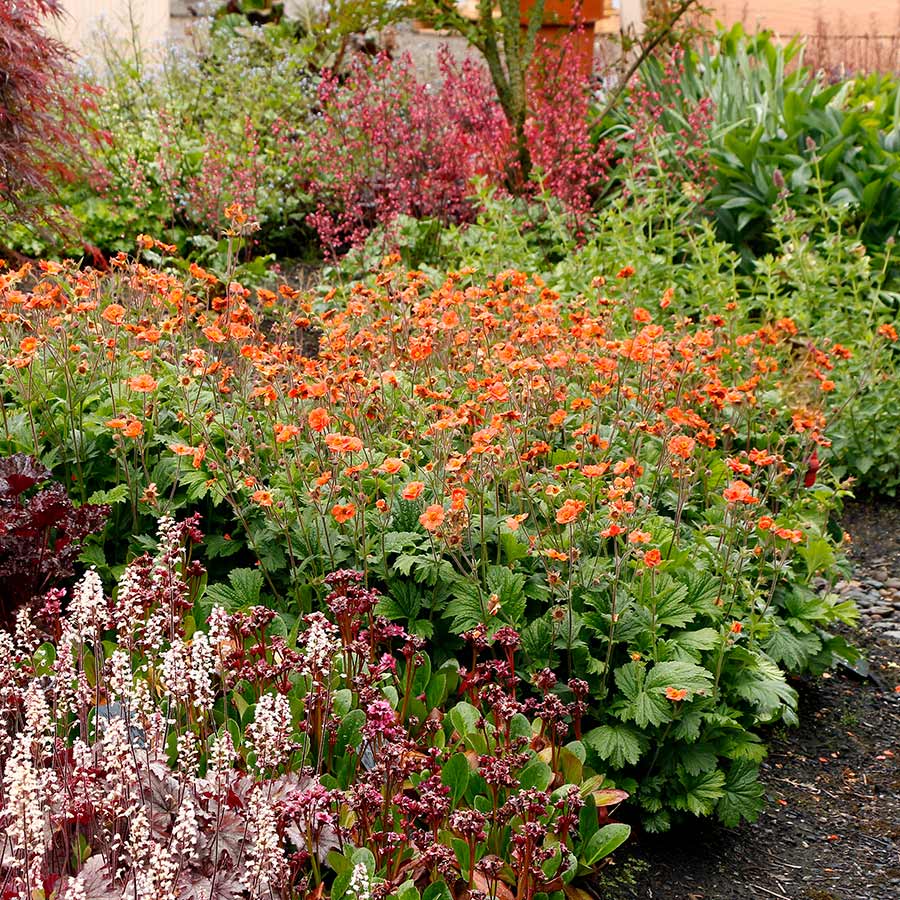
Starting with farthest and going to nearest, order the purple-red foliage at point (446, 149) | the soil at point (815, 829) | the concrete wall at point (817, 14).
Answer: the concrete wall at point (817, 14) → the purple-red foliage at point (446, 149) → the soil at point (815, 829)

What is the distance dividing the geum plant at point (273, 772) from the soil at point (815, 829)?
28cm

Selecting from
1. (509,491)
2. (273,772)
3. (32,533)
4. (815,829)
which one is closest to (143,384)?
(32,533)

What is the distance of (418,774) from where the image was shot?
2.80m

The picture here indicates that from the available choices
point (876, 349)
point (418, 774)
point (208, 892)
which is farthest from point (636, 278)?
point (208, 892)

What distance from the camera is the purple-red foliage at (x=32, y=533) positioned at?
128 inches

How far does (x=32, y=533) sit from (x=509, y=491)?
1.38 metres

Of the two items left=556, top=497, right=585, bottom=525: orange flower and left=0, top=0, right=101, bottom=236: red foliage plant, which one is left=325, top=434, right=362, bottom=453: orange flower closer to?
left=556, top=497, right=585, bottom=525: orange flower

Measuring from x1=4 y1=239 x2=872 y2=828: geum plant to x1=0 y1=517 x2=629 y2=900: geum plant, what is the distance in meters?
0.22

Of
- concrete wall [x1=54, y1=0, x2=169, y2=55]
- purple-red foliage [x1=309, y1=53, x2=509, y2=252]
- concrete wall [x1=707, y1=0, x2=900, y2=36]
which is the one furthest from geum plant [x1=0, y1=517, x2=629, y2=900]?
concrete wall [x1=707, y1=0, x2=900, y2=36]

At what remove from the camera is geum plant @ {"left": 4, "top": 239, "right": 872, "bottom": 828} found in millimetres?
3053

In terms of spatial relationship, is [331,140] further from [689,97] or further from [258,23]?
[258,23]

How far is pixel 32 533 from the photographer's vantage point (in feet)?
10.8

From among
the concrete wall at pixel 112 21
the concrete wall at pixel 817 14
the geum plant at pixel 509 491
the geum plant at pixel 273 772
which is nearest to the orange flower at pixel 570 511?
the geum plant at pixel 509 491

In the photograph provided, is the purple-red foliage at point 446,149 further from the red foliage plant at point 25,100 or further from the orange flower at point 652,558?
the orange flower at point 652,558
